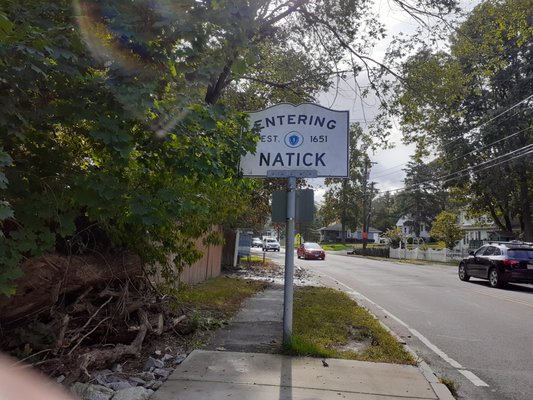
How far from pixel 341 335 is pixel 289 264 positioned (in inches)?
67.0

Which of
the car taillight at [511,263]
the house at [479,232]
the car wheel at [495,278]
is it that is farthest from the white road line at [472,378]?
the house at [479,232]

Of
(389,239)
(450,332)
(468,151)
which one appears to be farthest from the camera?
(389,239)

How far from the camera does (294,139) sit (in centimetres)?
700

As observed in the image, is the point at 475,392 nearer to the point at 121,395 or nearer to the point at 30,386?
the point at 121,395

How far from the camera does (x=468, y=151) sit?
3609 cm

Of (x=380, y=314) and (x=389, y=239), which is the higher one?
(x=389, y=239)

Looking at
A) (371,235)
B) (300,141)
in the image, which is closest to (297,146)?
(300,141)

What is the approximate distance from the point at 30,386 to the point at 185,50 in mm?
3436

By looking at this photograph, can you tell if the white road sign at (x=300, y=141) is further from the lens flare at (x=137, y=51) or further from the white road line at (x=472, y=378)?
the white road line at (x=472, y=378)

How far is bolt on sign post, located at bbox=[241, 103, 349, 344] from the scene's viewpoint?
6848mm

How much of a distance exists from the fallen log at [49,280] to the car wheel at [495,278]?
1381 centimetres

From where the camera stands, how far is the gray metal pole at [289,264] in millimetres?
6488

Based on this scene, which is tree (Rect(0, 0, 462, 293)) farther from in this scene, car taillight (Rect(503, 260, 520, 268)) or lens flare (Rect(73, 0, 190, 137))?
car taillight (Rect(503, 260, 520, 268))

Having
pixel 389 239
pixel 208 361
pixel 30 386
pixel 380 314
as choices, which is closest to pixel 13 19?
pixel 30 386
